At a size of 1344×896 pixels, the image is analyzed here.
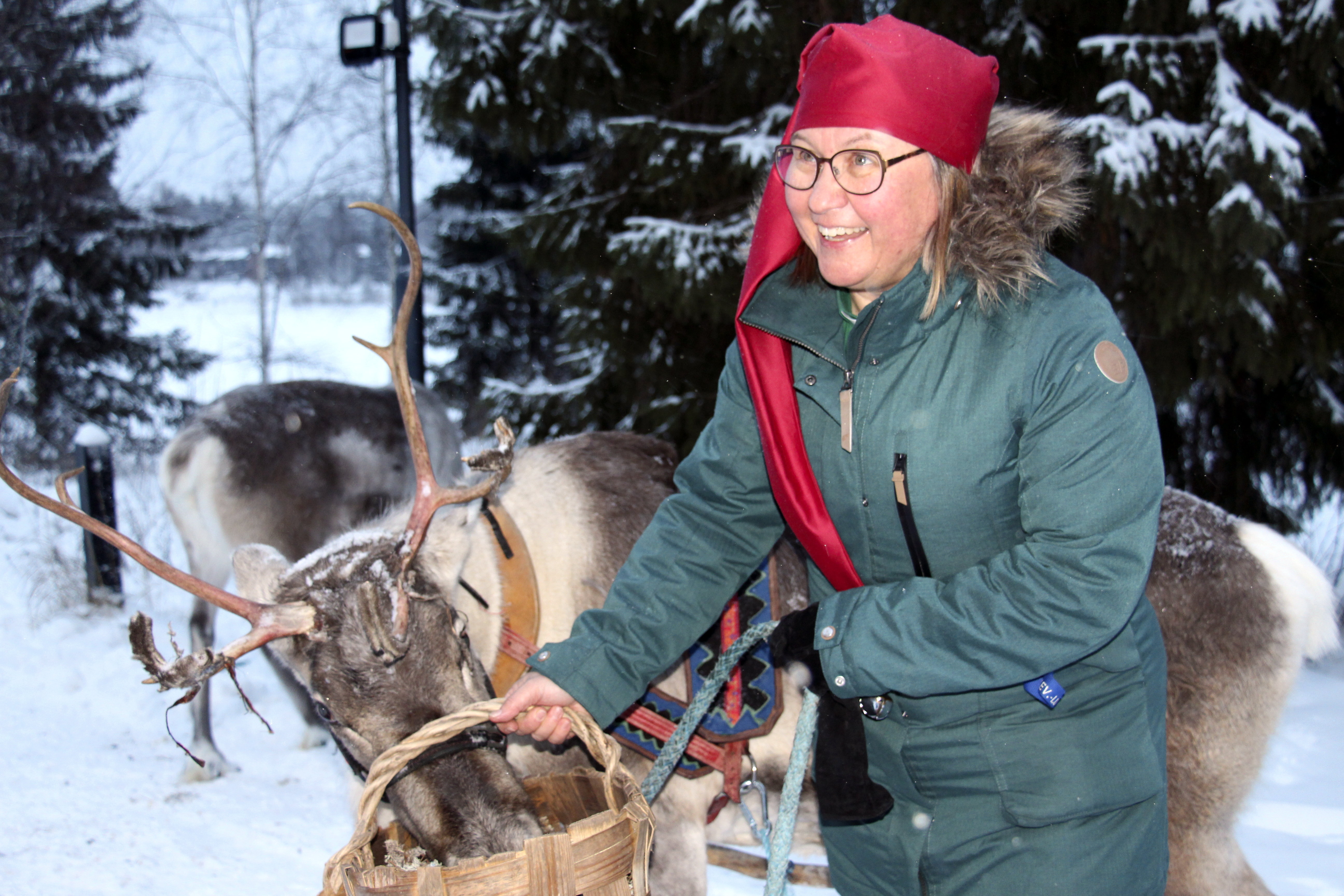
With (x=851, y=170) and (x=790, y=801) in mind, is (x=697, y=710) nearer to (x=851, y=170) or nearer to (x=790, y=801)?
(x=790, y=801)

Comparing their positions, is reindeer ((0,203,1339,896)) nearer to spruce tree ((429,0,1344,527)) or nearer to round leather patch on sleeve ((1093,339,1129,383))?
round leather patch on sleeve ((1093,339,1129,383))

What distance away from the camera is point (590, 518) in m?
3.00

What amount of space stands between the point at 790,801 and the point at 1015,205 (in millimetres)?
1138

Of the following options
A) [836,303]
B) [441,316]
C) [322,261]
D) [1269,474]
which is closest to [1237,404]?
[1269,474]

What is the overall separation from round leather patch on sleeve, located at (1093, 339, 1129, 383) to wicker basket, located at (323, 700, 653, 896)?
1.06 metres

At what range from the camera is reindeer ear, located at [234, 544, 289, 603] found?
2576mm

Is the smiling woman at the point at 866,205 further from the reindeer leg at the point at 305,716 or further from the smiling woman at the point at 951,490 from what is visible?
the reindeer leg at the point at 305,716

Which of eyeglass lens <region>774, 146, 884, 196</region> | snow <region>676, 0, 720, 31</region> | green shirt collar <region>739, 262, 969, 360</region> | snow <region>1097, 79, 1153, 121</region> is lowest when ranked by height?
green shirt collar <region>739, 262, 969, 360</region>

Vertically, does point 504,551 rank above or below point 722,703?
above

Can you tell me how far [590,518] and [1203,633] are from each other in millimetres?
1786

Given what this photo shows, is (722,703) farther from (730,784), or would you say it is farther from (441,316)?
(441,316)

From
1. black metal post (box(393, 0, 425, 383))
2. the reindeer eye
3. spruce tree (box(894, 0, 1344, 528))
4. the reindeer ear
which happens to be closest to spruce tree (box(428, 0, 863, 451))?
black metal post (box(393, 0, 425, 383))

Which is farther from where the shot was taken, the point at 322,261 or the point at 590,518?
the point at 322,261

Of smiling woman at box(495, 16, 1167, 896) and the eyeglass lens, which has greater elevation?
the eyeglass lens
